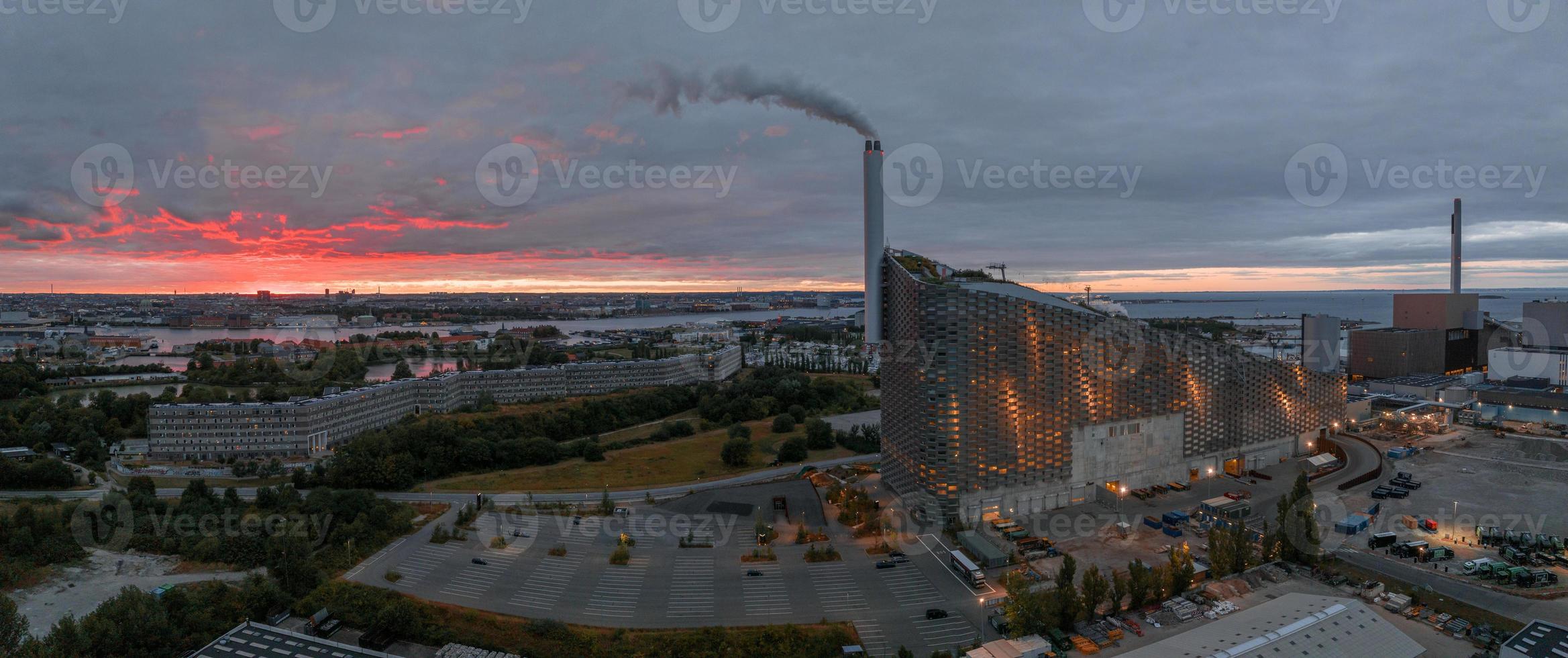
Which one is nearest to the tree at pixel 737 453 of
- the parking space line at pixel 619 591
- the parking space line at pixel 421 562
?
the parking space line at pixel 619 591

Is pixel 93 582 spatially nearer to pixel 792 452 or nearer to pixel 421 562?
pixel 421 562

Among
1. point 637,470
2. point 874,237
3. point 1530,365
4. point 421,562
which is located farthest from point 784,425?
point 1530,365

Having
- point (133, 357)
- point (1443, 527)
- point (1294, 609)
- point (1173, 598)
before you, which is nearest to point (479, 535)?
point (1173, 598)

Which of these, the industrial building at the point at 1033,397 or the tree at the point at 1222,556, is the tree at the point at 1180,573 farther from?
the industrial building at the point at 1033,397

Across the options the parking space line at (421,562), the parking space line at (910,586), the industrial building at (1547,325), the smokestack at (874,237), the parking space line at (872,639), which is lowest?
the parking space line at (872,639)

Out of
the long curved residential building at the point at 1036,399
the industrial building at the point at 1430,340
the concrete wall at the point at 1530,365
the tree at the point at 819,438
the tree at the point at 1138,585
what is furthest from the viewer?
the industrial building at the point at 1430,340
